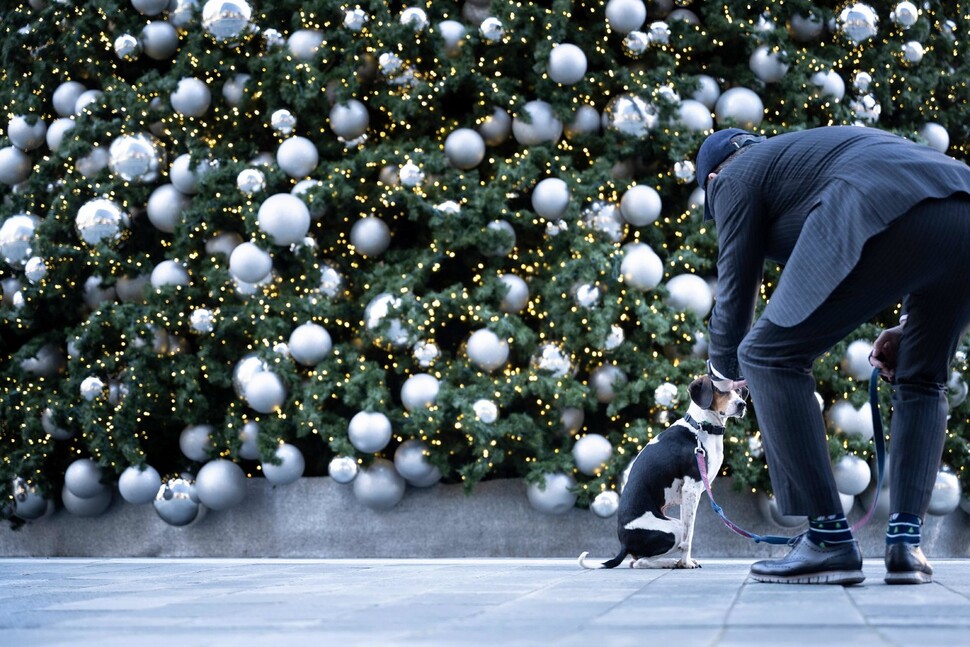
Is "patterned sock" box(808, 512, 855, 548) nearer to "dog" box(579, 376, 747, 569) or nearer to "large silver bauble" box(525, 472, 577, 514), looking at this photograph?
"dog" box(579, 376, 747, 569)

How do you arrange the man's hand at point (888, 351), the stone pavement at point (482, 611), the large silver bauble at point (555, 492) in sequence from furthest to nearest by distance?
the large silver bauble at point (555, 492)
the man's hand at point (888, 351)
the stone pavement at point (482, 611)

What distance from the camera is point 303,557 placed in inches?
257

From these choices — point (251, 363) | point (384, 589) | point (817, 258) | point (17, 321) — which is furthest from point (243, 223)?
point (817, 258)

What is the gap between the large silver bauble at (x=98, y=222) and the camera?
6.62 m

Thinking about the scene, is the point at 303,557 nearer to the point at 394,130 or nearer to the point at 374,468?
the point at 374,468

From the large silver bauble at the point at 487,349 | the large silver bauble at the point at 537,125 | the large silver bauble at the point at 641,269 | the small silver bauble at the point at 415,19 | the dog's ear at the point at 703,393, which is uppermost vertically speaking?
the small silver bauble at the point at 415,19

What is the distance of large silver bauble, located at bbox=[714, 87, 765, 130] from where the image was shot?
655cm

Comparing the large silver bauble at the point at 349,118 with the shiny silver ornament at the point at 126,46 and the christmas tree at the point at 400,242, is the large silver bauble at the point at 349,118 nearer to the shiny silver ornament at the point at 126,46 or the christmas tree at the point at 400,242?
the christmas tree at the point at 400,242

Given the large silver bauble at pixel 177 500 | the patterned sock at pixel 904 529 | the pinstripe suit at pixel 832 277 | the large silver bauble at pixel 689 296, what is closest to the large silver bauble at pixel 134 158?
the large silver bauble at pixel 177 500

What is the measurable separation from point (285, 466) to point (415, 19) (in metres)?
2.71

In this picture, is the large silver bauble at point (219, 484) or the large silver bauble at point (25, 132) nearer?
the large silver bauble at point (219, 484)

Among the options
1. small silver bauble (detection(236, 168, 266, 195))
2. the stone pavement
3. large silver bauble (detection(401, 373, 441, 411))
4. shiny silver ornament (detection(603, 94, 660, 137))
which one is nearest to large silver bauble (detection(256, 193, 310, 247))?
small silver bauble (detection(236, 168, 266, 195))

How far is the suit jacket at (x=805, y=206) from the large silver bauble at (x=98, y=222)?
4550mm

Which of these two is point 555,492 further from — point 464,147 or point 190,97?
point 190,97
